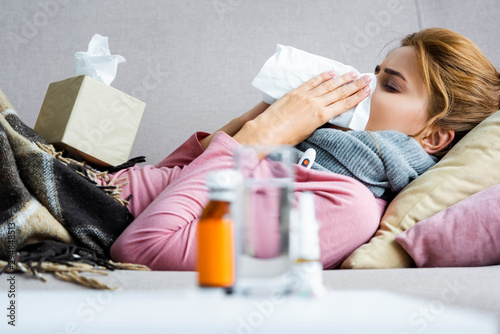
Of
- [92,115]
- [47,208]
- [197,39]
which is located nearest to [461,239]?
[47,208]

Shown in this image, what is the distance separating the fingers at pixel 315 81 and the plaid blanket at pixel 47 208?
1.73 ft

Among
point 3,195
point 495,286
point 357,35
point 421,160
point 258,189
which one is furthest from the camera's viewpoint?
point 357,35

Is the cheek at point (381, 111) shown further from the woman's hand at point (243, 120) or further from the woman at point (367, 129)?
the woman's hand at point (243, 120)

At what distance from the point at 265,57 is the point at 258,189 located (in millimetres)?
1522

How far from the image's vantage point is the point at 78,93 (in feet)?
4.36

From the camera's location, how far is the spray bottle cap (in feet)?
1.80

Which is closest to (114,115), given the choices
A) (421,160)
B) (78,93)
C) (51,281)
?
(78,93)

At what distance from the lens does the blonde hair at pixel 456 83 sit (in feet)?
4.45

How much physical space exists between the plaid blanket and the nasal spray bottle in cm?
45

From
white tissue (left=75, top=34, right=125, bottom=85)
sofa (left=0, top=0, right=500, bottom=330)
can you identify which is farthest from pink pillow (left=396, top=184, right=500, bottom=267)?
sofa (left=0, top=0, right=500, bottom=330)

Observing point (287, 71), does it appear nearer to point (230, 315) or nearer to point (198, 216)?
point (198, 216)

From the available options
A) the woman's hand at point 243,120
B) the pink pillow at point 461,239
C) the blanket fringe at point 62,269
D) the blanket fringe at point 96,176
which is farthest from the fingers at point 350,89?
the blanket fringe at point 62,269

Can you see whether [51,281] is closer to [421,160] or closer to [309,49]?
[421,160]

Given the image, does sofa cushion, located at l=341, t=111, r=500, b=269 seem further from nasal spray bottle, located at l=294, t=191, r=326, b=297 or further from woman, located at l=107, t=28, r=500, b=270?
nasal spray bottle, located at l=294, t=191, r=326, b=297
